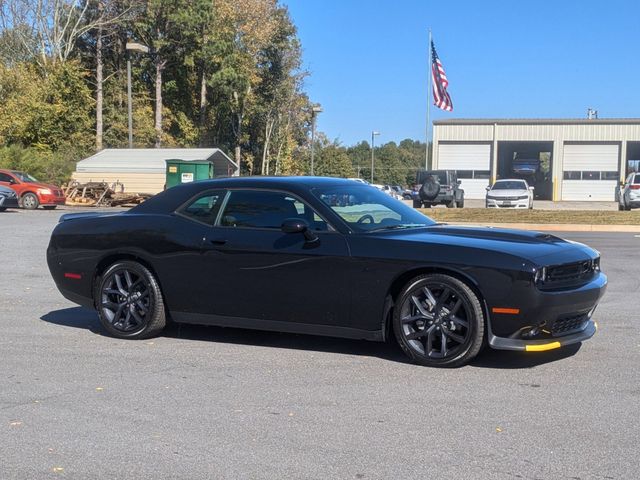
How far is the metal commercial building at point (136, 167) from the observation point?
37812 millimetres

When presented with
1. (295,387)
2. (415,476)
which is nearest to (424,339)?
(295,387)

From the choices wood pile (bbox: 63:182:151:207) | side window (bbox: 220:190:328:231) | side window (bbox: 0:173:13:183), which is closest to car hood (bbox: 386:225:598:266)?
side window (bbox: 220:190:328:231)

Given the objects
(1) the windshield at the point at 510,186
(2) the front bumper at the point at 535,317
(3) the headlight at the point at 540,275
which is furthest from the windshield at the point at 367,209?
(1) the windshield at the point at 510,186

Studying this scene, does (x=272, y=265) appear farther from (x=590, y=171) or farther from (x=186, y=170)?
(x=590, y=171)

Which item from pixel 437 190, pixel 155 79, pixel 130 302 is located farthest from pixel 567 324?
pixel 155 79

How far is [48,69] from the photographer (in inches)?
1929

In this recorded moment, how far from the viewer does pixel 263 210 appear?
669 centimetres

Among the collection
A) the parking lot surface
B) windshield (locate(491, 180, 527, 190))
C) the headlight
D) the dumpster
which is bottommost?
the parking lot surface

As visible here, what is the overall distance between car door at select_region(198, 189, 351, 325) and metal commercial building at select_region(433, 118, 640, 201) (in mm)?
47930

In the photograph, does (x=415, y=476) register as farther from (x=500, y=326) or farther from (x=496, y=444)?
(x=500, y=326)

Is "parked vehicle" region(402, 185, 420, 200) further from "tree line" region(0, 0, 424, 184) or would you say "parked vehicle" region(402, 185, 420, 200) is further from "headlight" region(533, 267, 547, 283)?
"headlight" region(533, 267, 547, 283)

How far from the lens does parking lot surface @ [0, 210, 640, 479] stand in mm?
4090

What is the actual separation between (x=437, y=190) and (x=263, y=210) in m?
26.9

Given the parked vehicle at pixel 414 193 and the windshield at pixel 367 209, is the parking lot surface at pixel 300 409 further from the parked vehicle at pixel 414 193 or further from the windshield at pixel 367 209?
the parked vehicle at pixel 414 193
